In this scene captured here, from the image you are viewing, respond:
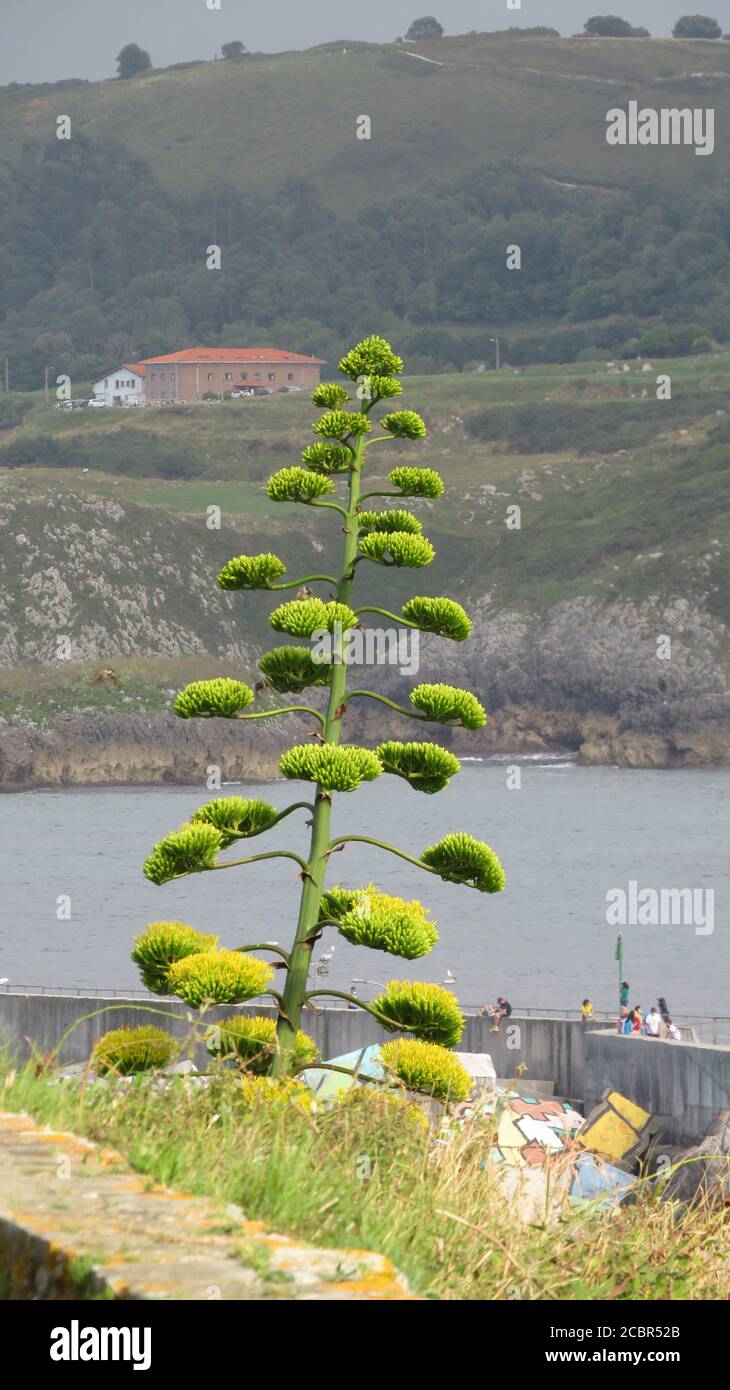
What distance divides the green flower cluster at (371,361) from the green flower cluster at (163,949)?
549 centimetres

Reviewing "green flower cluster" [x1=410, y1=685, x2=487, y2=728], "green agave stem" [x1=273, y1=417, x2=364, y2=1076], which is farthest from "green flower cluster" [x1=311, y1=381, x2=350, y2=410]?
"green flower cluster" [x1=410, y1=685, x2=487, y2=728]

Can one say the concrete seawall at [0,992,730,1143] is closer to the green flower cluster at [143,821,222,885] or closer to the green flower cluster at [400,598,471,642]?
the green flower cluster at [400,598,471,642]

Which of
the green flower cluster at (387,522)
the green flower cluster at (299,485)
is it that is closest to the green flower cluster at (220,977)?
the green flower cluster at (387,522)

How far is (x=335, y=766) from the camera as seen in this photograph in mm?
13141

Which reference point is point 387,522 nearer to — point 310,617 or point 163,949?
point 310,617

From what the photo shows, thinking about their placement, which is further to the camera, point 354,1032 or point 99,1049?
point 354,1032

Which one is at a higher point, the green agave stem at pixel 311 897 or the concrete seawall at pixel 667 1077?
the green agave stem at pixel 311 897

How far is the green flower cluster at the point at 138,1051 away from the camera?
959cm

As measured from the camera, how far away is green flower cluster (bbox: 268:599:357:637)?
1381cm

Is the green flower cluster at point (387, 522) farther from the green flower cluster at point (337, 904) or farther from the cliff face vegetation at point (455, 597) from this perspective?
the cliff face vegetation at point (455, 597)

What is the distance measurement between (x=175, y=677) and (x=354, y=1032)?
126855mm

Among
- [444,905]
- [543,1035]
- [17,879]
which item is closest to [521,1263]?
[543,1035]

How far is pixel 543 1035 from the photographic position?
97.4ft
